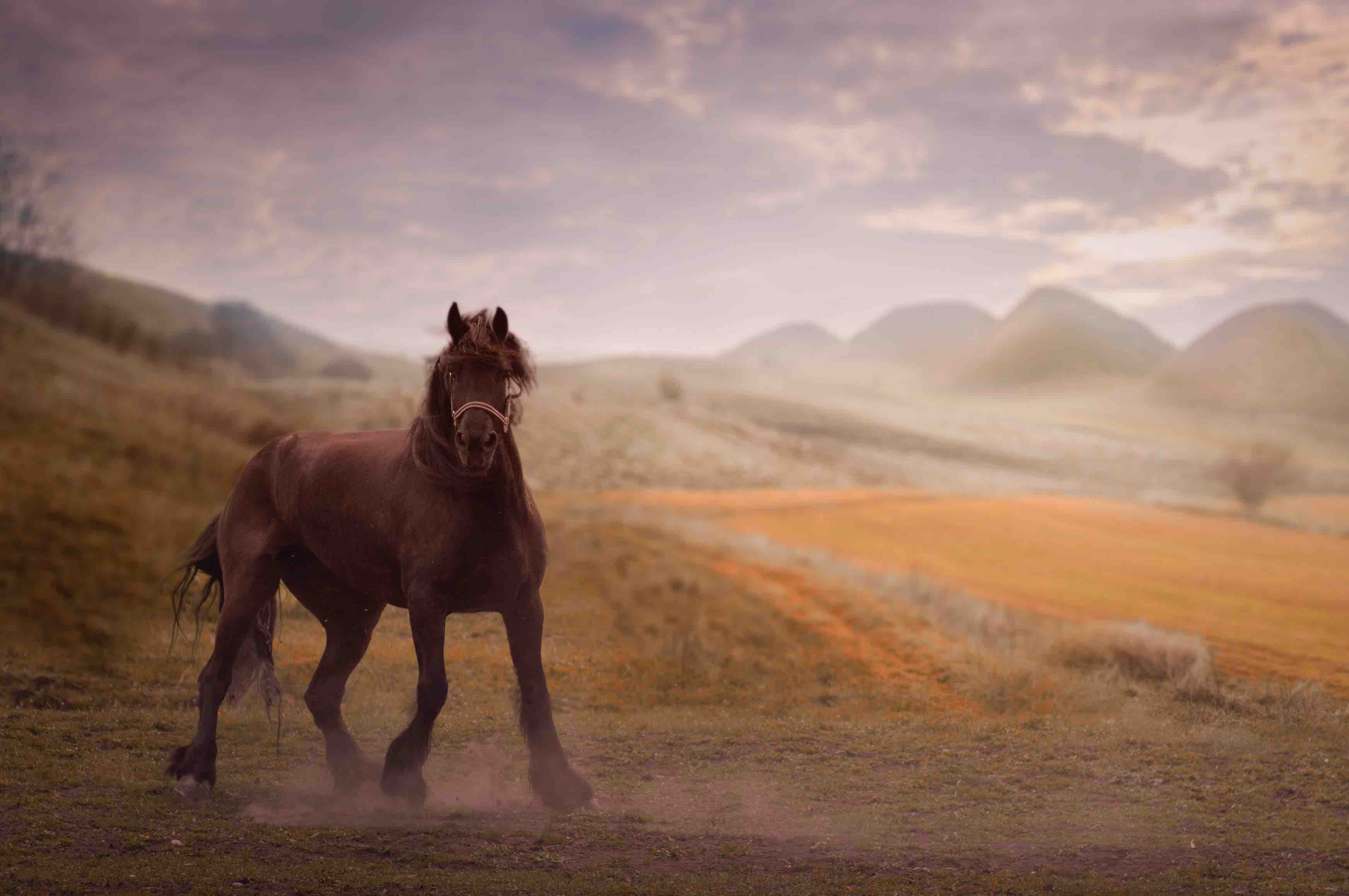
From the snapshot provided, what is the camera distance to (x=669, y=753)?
7.27m

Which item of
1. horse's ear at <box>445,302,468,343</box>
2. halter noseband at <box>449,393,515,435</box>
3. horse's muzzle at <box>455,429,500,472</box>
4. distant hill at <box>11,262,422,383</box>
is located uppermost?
distant hill at <box>11,262,422,383</box>

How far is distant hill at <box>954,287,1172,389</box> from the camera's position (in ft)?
319

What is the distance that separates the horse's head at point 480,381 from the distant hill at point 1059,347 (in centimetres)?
7927

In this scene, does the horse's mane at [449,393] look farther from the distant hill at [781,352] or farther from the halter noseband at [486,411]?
the distant hill at [781,352]

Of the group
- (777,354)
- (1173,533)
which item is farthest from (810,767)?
(777,354)

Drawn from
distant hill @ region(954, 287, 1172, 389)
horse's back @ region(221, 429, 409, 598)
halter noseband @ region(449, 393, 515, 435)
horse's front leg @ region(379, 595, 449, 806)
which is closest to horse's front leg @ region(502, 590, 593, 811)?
horse's front leg @ region(379, 595, 449, 806)

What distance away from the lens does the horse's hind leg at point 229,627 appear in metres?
6.12

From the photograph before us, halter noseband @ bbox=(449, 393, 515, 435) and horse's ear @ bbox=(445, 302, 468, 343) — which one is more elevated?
horse's ear @ bbox=(445, 302, 468, 343)

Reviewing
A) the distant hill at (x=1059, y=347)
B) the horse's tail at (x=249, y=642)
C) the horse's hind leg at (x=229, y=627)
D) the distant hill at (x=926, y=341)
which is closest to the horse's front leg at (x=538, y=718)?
the horse's hind leg at (x=229, y=627)

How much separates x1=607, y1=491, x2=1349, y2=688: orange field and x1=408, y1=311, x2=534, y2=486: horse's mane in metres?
7.03

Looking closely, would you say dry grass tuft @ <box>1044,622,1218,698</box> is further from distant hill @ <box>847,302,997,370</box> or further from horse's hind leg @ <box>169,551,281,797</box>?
distant hill @ <box>847,302,997,370</box>

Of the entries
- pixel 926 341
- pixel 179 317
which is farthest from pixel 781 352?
pixel 179 317

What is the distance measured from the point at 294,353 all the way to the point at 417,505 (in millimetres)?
23944

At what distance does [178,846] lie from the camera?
501 cm
